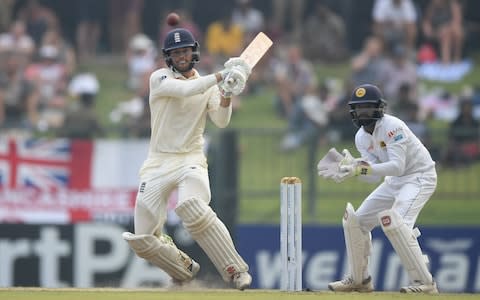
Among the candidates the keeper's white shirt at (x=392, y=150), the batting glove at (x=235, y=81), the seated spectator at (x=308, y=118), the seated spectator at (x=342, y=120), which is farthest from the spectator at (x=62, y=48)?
the batting glove at (x=235, y=81)

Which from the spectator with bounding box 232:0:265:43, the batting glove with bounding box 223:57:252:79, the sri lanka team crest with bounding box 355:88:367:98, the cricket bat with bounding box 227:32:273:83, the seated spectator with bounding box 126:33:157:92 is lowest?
the sri lanka team crest with bounding box 355:88:367:98

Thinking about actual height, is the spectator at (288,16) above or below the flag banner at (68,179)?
above

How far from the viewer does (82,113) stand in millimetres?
19500

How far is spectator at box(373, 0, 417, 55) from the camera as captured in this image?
2238 centimetres

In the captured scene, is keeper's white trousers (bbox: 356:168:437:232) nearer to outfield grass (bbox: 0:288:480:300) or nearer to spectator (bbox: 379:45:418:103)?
outfield grass (bbox: 0:288:480:300)

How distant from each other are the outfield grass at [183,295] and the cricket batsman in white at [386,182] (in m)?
0.44

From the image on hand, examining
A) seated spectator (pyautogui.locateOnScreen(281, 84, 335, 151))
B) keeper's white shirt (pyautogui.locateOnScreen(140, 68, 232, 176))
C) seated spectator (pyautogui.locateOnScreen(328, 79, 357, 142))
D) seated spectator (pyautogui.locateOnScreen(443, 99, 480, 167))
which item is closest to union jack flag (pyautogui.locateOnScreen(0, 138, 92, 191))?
seated spectator (pyautogui.locateOnScreen(281, 84, 335, 151))

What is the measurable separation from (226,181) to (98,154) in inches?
63.8

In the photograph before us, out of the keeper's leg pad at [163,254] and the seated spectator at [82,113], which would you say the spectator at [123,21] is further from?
the keeper's leg pad at [163,254]

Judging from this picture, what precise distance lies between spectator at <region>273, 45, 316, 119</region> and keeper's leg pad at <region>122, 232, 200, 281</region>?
27.9 ft

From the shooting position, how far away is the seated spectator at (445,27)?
887 inches

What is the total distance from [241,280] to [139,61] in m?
10.5

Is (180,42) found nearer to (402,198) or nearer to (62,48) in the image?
(402,198)

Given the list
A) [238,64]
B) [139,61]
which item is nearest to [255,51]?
[238,64]
